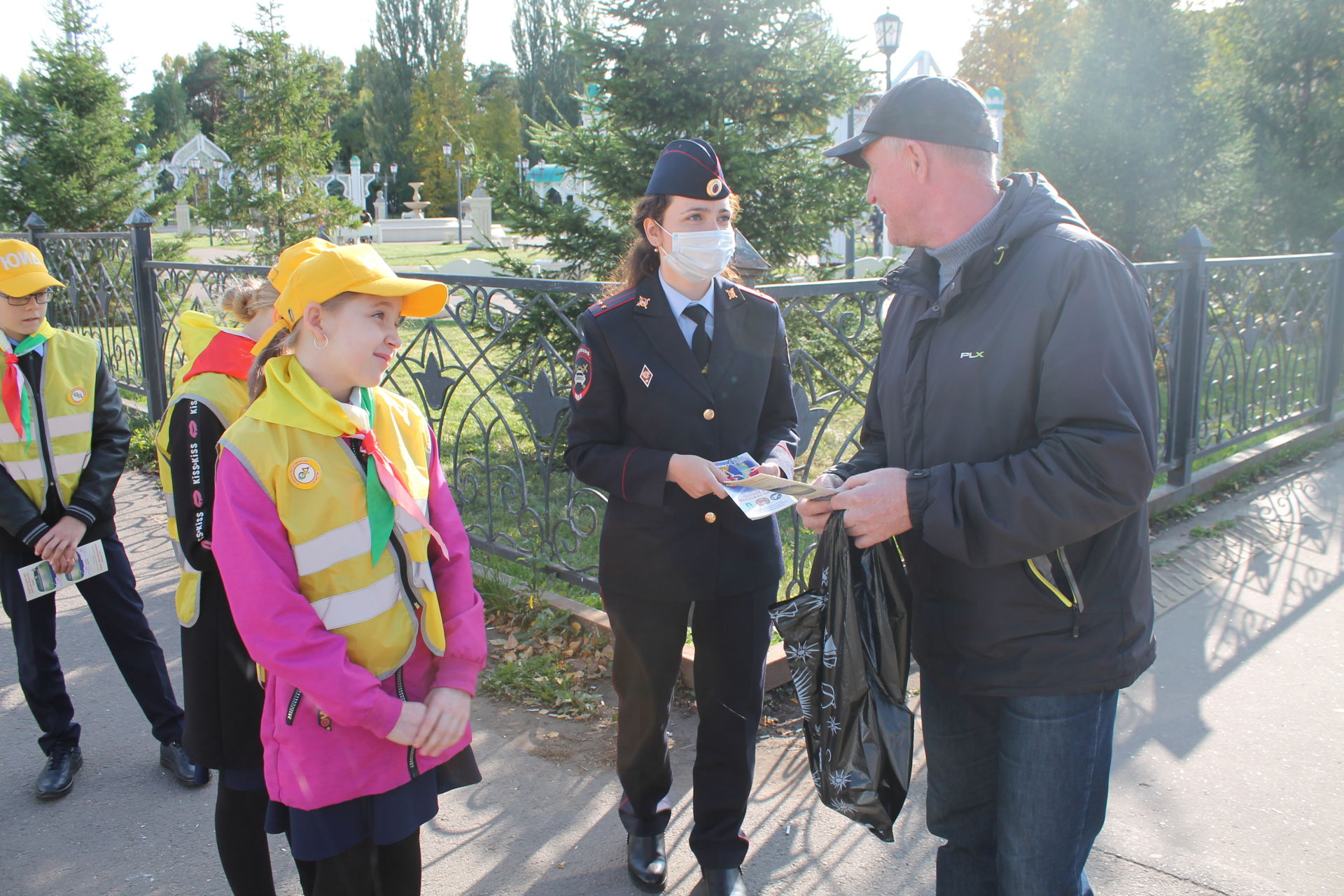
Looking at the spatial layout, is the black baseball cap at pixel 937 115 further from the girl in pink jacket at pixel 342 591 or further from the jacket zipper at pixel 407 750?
the jacket zipper at pixel 407 750

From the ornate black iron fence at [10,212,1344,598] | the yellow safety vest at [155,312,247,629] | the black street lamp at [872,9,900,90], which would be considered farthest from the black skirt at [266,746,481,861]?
the black street lamp at [872,9,900,90]

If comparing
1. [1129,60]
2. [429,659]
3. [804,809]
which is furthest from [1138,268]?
[1129,60]

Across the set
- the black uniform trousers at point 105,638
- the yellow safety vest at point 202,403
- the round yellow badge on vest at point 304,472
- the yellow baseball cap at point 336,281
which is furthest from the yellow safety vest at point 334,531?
the black uniform trousers at point 105,638

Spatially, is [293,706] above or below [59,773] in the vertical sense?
above

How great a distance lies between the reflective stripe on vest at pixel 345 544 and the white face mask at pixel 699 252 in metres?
1.01

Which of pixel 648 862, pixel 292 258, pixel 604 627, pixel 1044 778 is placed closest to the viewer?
pixel 1044 778

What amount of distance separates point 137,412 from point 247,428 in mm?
8012

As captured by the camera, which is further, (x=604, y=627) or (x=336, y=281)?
(x=604, y=627)

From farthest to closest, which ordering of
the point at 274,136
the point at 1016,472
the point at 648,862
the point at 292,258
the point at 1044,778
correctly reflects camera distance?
1. the point at 274,136
2. the point at 648,862
3. the point at 292,258
4. the point at 1044,778
5. the point at 1016,472

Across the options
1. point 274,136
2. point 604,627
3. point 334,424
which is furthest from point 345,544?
point 274,136

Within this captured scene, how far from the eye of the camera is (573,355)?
21.3 ft

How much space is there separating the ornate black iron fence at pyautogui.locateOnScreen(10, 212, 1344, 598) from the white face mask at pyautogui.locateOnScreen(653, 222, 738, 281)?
3.94 ft

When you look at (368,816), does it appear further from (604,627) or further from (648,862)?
(604,627)

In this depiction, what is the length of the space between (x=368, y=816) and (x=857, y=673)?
3.60 feet
